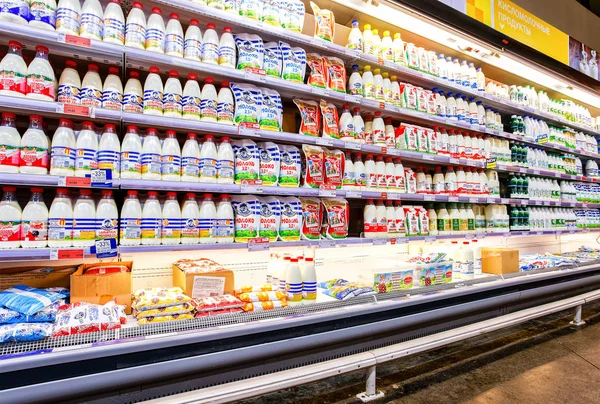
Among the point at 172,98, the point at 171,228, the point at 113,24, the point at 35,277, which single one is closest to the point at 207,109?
the point at 172,98

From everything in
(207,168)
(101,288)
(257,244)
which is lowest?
(101,288)

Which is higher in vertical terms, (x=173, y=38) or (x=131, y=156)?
(x=173, y=38)

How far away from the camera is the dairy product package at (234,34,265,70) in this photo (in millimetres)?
2230

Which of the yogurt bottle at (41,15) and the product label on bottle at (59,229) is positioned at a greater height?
the yogurt bottle at (41,15)

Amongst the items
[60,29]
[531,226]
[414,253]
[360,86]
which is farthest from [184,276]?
[531,226]

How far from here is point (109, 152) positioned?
184 centimetres

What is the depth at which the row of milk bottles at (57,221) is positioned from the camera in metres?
1.64

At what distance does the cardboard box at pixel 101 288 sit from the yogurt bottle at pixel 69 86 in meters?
0.88

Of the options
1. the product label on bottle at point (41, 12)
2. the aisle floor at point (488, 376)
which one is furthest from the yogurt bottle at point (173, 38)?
the aisle floor at point (488, 376)

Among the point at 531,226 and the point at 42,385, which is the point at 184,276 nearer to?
the point at 42,385

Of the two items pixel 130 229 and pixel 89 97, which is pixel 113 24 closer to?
pixel 89 97

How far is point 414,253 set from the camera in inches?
131

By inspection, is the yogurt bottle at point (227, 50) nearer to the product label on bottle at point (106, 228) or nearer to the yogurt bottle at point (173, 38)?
the yogurt bottle at point (173, 38)

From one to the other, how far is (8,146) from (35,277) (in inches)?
27.7
